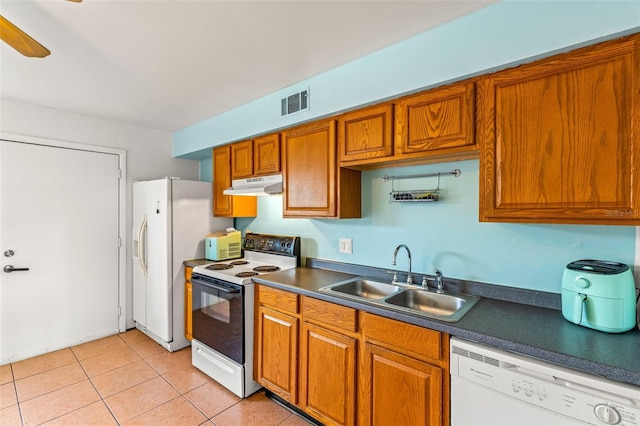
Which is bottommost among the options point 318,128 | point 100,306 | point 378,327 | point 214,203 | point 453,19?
point 100,306

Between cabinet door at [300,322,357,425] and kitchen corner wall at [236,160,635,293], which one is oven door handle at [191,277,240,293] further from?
kitchen corner wall at [236,160,635,293]

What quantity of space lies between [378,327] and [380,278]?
639 millimetres

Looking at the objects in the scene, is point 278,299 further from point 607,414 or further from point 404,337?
point 607,414

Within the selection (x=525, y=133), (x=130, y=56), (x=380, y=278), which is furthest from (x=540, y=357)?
(x=130, y=56)

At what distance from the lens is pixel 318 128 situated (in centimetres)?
225

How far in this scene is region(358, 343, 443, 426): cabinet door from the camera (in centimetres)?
140

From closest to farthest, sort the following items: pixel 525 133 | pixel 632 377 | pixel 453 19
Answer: pixel 632 377 < pixel 525 133 < pixel 453 19

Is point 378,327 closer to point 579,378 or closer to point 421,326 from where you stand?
point 421,326

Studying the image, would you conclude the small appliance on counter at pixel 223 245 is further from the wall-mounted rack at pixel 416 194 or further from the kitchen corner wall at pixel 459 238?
the wall-mounted rack at pixel 416 194

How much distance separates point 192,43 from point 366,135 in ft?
4.00

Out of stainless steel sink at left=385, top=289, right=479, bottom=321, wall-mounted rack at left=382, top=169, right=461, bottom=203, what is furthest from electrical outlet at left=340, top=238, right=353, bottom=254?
stainless steel sink at left=385, top=289, right=479, bottom=321

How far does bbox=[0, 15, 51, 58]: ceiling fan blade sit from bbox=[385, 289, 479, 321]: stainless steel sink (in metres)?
2.19

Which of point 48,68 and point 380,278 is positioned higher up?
point 48,68

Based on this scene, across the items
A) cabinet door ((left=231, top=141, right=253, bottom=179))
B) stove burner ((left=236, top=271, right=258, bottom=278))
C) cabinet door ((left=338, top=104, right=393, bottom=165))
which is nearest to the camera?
cabinet door ((left=338, top=104, right=393, bottom=165))
